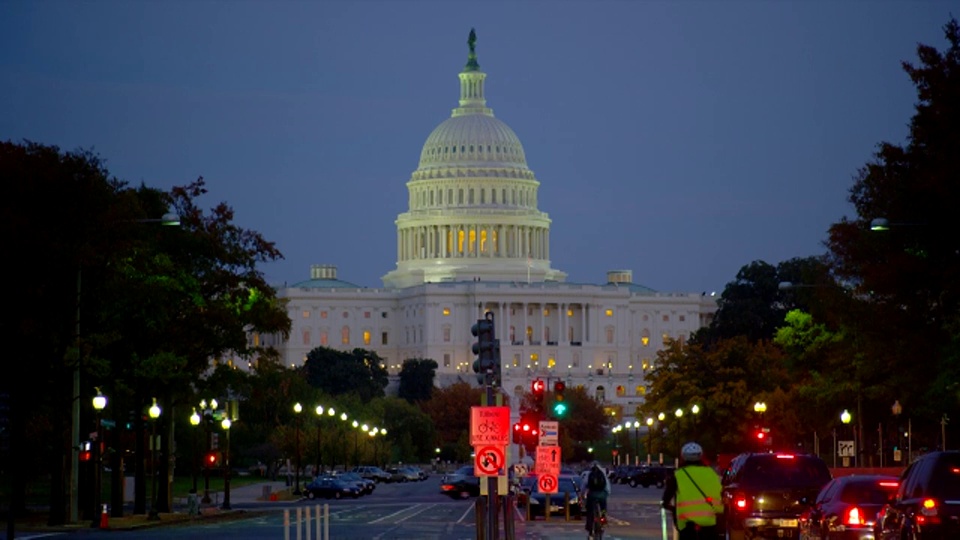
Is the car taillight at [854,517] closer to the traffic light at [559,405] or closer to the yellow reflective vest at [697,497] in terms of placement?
the yellow reflective vest at [697,497]

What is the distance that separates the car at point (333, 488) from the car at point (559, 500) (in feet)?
93.2

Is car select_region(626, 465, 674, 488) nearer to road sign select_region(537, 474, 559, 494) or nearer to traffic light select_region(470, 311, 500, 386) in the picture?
road sign select_region(537, 474, 559, 494)

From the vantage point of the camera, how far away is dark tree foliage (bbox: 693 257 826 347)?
561 ft

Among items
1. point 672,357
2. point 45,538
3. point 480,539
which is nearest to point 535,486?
point 45,538

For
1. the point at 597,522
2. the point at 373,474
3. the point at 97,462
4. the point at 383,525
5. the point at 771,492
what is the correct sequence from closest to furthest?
the point at 771,492
the point at 597,522
the point at 383,525
the point at 97,462
the point at 373,474

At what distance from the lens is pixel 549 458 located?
5003 cm

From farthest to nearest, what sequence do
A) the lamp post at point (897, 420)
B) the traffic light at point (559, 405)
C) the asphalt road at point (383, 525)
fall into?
the lamp post at point (897, 420) → the traffic light at point (559, 405) → the asphalt road at point (383, 525)

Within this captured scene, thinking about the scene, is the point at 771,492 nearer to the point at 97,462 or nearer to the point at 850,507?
the point at 850,507

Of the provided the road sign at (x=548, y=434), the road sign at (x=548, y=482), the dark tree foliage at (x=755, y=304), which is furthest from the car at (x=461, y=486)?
the dark tree foliage at (x=755, y=304)

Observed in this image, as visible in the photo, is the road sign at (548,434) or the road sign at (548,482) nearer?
the road sign at (548,434)

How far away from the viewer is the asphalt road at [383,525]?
47156 millimetres

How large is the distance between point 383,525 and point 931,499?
98.9 ft

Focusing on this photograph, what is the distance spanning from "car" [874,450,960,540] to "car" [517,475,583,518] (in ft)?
107

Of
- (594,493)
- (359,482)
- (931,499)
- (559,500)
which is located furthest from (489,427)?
(359,482)
